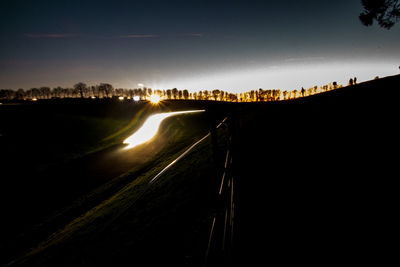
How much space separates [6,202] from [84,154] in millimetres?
9862

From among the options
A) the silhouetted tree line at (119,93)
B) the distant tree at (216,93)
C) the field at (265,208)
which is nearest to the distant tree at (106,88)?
the silhouetted tree line at (119,93)

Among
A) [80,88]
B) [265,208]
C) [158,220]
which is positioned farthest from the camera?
[80,88]

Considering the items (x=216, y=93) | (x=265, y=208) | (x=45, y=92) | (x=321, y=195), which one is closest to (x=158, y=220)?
(x=265, y=208)

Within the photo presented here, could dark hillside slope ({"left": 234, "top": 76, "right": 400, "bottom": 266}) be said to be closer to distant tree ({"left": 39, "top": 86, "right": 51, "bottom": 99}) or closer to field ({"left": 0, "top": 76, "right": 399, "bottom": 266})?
field ({"left": 0, "top": 76, "right": 399, "bottom": 266})

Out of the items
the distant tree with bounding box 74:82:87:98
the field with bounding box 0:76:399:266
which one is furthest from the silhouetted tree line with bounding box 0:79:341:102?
the field with bounding box 0:76:399:266

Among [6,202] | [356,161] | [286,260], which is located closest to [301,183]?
[356,161]

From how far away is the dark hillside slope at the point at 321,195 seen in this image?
2707mm

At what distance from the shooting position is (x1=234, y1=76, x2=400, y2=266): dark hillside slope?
2707mm

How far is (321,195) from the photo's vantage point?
362 centimetres

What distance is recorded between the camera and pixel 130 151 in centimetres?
1880

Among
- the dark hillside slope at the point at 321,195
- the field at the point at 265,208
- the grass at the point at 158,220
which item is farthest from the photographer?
the grass at the point at 158,220

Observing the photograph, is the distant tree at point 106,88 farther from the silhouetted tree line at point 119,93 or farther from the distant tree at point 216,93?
the distant tree at point 216,93

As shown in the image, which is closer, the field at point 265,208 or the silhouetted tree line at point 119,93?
the field at point 265,208

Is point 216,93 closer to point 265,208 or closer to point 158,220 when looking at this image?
point 158,220
